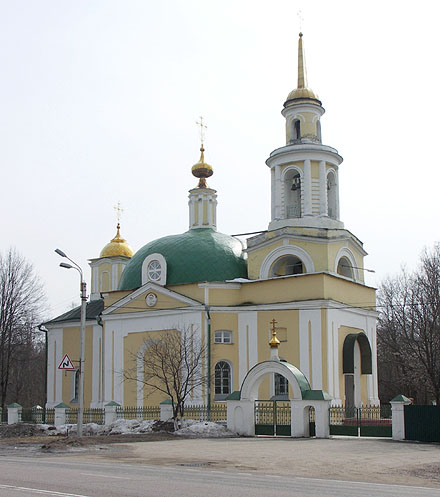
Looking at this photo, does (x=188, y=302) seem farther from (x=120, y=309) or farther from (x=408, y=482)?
(x=408, y=482)

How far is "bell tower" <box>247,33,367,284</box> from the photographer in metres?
30.1

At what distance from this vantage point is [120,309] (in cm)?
3291

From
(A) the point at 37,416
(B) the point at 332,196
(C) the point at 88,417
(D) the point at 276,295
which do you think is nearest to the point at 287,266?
(D) the point at 276,295

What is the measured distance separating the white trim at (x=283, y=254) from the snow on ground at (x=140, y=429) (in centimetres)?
853

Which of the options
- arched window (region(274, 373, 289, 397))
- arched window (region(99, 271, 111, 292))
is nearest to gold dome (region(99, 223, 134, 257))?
arched window (region(99, 271, 111, 292))

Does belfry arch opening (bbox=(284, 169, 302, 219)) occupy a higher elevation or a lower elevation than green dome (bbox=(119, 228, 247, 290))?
higher

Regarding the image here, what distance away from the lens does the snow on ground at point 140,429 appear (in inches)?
925

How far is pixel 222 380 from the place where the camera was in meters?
30.5

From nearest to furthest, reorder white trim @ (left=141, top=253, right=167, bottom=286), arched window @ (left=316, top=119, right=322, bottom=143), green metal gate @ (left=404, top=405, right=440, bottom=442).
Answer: green metal gate @ (left=404, top=405, right=440, bottom=442) → white trim @ (left=141, top=253, right=167, bottom=286) → arched window @ (left=316, top=119, right=322, bottom=143)

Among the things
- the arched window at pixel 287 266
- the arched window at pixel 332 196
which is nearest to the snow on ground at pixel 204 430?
the arched window at pixel 287 266

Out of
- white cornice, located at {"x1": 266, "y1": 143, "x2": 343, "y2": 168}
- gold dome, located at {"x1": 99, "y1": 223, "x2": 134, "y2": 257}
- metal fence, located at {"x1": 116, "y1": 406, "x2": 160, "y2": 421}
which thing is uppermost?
white cornice, located at {"x1": 266, "y1": 143, "x2": 343, "y2": 168}

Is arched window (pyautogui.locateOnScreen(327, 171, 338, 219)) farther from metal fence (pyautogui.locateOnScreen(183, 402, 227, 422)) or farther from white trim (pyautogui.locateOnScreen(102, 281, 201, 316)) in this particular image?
metal fence (pyautogui.locateOnScreen(183, 402, 227, 422))

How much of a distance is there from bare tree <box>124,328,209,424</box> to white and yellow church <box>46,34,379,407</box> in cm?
34

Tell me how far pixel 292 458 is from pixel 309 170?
17824 mm
